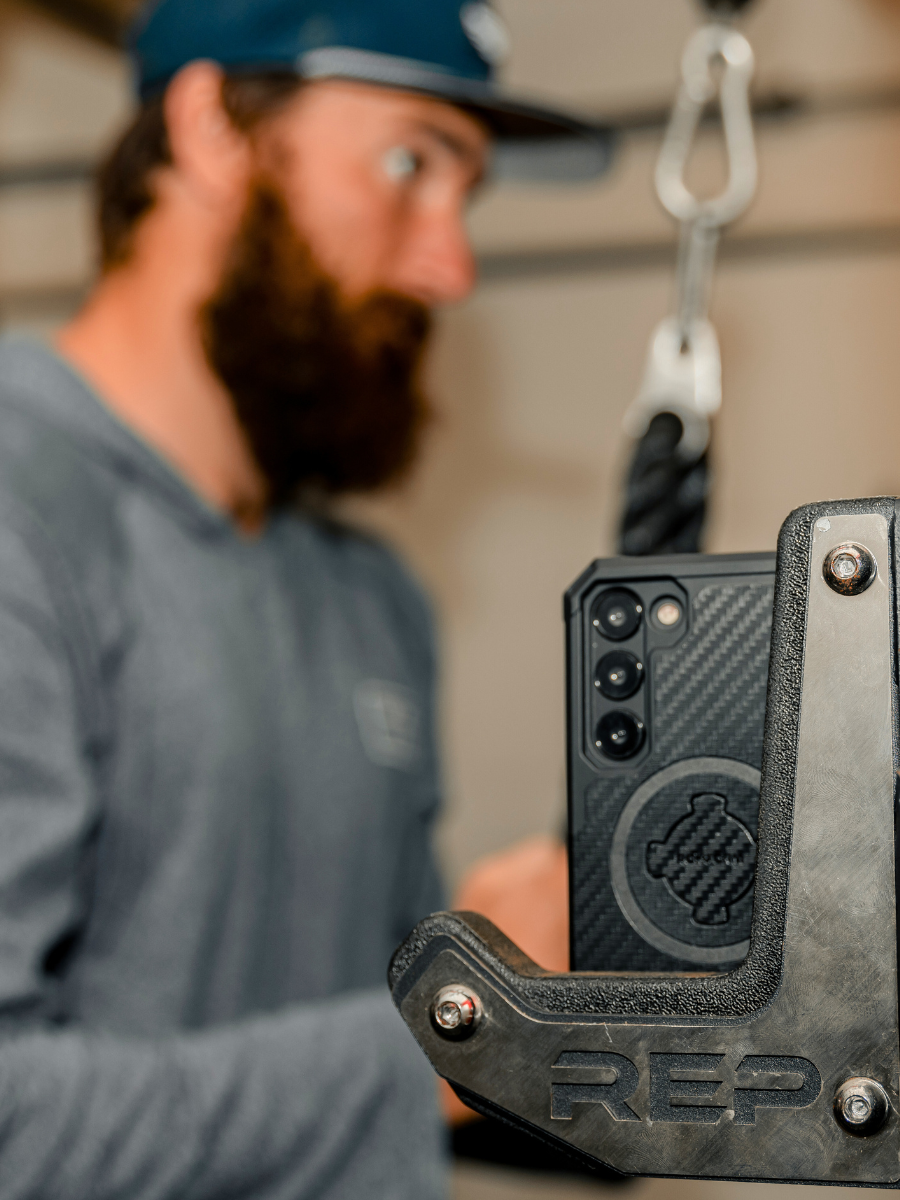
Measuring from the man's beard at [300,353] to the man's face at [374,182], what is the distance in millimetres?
14

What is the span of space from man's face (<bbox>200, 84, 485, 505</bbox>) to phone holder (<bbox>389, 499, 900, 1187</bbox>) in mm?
565

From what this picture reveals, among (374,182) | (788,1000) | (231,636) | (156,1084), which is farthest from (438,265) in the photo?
(788,1000)

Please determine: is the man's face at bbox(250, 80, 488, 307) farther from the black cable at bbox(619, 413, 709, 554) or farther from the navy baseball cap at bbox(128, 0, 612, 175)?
the black cable at bbox(619, 413, 709, 554)

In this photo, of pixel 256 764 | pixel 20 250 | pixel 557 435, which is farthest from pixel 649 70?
pixel 256 764

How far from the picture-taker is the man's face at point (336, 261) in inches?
29.5

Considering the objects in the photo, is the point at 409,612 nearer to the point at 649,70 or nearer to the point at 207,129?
the point at 207,129

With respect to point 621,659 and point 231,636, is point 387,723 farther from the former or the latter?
point 621,659

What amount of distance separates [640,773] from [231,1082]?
319 millimetres

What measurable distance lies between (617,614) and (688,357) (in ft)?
0.65

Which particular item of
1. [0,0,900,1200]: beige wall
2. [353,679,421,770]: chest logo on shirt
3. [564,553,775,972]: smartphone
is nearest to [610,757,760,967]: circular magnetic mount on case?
[564,553,775,972]: smartphone

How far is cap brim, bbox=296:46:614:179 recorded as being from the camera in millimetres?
699

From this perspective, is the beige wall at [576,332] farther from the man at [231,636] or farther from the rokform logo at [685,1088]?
the rokform logo at [685,1088]

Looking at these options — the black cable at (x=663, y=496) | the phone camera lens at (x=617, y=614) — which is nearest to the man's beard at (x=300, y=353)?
the black cable at (x=663, y=496)

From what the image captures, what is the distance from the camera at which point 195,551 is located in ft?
2.44
